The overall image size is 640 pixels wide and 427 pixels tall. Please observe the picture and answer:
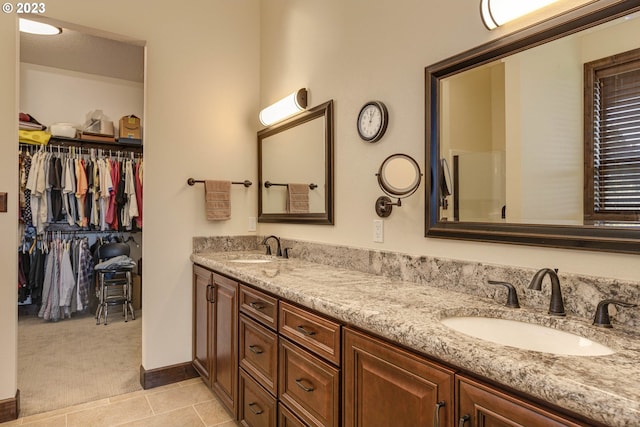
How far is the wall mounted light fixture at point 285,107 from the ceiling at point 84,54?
5.51ft

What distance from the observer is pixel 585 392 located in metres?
0.66

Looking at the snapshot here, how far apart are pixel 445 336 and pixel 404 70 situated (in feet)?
4.32

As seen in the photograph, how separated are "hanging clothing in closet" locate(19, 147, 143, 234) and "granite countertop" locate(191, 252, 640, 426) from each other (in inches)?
127

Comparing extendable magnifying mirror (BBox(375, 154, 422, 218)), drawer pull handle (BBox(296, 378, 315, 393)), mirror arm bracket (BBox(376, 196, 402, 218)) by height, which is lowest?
drawer pull handle (BBox(296, 378, 315, 393))

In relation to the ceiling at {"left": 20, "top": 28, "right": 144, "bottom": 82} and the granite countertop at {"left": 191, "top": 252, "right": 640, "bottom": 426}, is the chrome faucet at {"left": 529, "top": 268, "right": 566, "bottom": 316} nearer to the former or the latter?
the granite countertop at {"left": 191, "top": 252, "right": 640, "bottom": 426}

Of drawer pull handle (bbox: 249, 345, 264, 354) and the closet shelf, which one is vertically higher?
the closet shelf

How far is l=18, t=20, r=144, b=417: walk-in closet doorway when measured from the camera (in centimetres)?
282

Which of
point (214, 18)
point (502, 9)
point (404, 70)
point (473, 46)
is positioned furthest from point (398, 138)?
point (214, 18)

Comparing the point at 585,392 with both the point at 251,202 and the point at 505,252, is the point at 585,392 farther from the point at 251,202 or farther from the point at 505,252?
the point at 251,202

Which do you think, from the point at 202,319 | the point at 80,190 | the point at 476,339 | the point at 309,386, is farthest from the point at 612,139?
the point at 80,190

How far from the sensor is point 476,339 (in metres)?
0.93

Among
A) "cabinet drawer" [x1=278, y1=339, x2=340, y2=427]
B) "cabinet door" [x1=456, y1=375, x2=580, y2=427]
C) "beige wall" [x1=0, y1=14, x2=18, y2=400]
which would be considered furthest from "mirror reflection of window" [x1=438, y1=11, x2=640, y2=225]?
"beige wall" [x1=0, y1=14, x2=18, y2=400]

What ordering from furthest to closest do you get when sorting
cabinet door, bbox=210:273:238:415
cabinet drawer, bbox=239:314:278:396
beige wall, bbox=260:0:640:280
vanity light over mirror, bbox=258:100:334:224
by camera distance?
vanity light over mirror, bbox=258:100:334:224 < cabinet door, bbox=210:273:238:415 < cabinet drawer, bbox=239:314:278:396 < beige wall, bbox=260:0:640:280

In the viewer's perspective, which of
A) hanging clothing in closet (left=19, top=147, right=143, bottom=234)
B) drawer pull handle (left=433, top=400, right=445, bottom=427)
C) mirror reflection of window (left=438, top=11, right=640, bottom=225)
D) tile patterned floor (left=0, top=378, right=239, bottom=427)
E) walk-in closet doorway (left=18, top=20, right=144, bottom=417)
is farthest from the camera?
hanging clothing in closet (left=19, top=147, right=143, bottom=234)
